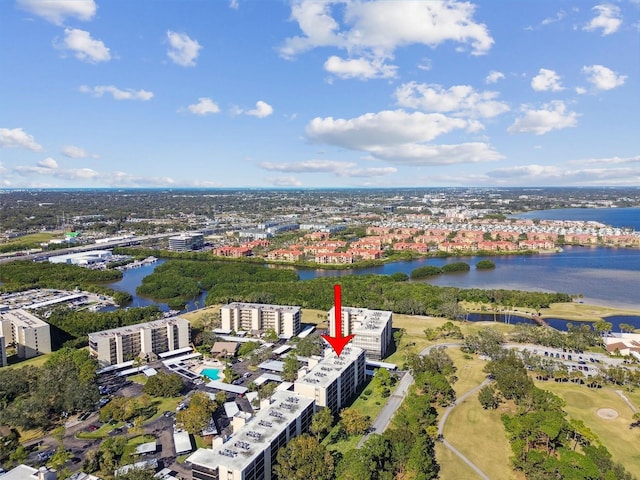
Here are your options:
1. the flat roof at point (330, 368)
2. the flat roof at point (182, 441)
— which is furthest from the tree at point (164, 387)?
the flat roof at point (330, 368)

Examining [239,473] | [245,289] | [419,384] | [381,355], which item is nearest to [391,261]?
[245,289]

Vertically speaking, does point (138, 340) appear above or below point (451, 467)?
above

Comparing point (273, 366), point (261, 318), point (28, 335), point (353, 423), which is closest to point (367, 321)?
point (273, 366)

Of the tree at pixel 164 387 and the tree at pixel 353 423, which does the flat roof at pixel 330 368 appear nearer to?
the tree at pixel 353 423

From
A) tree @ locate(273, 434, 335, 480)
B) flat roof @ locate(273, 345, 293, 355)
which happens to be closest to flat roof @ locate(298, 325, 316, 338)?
flat roof @ locate(273, 345, 293, 355)

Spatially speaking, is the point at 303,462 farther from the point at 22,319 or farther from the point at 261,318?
the point at 22,319

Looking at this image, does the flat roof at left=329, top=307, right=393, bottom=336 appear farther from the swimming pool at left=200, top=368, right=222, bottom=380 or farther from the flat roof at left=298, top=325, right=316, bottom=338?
the swimming pool at left=200, top=368, right=222, bottom=380
